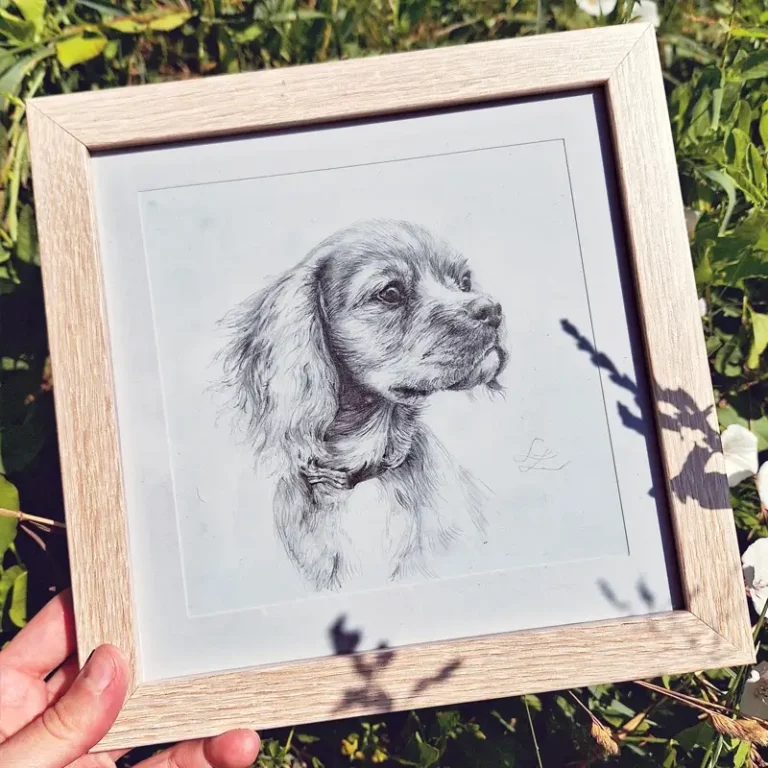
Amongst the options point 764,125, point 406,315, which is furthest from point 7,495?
point 764,125

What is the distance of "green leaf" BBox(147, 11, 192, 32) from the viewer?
1499 millimetres

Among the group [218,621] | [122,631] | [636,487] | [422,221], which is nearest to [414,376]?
[422,221]

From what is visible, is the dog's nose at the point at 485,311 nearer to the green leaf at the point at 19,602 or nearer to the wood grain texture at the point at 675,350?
the wood grain texture at the point at 675,350

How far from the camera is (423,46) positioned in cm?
158

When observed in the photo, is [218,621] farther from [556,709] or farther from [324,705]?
[556,709]

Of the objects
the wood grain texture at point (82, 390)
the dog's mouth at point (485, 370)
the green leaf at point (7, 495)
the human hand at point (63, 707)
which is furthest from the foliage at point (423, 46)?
the dog's mouth at point (485, 370)

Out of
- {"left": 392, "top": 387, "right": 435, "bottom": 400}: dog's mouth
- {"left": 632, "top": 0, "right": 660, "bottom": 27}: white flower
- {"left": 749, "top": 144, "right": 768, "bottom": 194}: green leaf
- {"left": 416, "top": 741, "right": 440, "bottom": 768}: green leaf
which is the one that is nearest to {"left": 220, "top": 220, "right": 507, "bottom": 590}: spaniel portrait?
{"left": 392, "top": 387, "right": 435, "bottom": 400}: dog's mouth

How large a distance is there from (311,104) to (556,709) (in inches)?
52.5

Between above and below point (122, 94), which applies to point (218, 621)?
below

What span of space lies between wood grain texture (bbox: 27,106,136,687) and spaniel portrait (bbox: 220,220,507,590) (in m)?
0.21

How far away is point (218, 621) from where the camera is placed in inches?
43.0

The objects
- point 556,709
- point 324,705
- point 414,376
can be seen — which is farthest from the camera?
point 556,709

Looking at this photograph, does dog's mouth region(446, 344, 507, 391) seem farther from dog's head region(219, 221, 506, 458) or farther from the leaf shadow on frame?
the leaf shadow on frame

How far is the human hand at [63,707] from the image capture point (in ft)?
3.34
